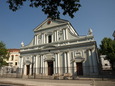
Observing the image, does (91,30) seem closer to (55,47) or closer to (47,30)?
(55,47)

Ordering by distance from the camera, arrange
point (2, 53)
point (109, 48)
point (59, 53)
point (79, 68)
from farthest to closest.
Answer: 1. point (2, 53)
2. point (109, 48)
3. point (59, 53)
4. point (79, 68)

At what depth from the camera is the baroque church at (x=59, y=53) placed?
18.5 metres

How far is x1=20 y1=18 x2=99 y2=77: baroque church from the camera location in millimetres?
18516

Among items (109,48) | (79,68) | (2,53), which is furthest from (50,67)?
(109,48)

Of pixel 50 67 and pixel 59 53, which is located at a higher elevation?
pixel 59 53

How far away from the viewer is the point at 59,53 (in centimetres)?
2119

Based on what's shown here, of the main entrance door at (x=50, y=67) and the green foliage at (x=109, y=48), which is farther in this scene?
the green foliage at (x=109, y=48)

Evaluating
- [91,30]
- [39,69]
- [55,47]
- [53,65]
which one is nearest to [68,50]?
[55,47]

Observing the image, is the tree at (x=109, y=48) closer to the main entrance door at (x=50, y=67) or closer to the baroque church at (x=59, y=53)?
the baroque church at (x=59, y=53)

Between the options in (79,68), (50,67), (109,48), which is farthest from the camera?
(109,48)

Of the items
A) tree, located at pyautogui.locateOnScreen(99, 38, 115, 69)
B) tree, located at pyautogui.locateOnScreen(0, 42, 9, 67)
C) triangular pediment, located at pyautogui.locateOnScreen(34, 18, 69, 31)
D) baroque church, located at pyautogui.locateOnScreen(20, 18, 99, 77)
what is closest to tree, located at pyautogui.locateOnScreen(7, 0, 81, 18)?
baroque church, located at pyautogui.locateOnScreen(20, 18, 99, 77)

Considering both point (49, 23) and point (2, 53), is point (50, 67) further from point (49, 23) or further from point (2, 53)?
point (2, 53)

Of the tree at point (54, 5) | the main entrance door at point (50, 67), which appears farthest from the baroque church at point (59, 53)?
the tree at point (54, 5)

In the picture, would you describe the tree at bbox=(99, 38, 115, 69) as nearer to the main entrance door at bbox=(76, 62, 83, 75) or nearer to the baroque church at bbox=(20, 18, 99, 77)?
the baroque church at bbox=(20, 18, 99, 77)
